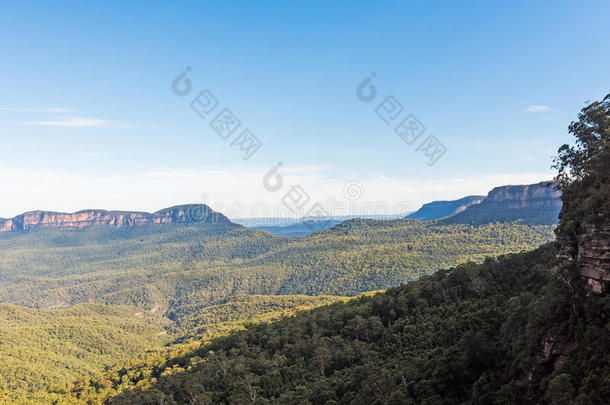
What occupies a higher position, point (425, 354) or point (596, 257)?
point (596, 257)

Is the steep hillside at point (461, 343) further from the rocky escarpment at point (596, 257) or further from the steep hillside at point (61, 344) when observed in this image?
the steep hillside at point (61, 344)

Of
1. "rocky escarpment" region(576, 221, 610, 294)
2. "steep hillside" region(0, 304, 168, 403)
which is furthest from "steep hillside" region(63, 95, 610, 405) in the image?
"steep hillside" region(0, 304, 168, 403)

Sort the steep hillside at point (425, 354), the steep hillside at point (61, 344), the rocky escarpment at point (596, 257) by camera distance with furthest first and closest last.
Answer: the steep hillside at point (61, 344), the steep hillside at point (425, 354), the rocky escarpment at point (596, 257)

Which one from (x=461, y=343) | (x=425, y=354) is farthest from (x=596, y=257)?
(x=425, y=354)

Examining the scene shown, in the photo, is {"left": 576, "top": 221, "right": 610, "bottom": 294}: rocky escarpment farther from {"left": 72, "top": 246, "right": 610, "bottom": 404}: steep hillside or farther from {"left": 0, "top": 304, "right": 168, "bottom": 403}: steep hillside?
{"left": 0, "top": 304, "right": 168, "bottom": 403}: steep hillside

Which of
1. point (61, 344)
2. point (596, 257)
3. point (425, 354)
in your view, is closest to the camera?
point (596, 257)

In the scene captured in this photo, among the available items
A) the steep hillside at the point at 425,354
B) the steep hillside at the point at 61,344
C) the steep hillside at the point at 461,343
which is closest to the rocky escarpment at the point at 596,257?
the steep hillside at the point at 461,343

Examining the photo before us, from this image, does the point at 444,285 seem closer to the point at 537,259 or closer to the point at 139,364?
the point at 537,259

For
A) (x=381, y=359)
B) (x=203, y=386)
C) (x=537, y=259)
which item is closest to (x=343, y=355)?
(x=381, y=359)

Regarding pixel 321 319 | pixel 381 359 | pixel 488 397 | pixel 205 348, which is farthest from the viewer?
pixel 205 348

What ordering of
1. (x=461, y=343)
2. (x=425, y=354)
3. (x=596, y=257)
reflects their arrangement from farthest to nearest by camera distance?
(x=425, y=354) → (x=461, y=343) → (x=596, y=257)

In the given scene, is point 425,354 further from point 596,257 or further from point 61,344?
point 61,344
